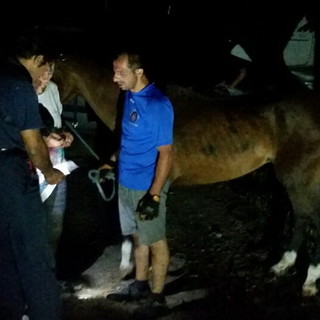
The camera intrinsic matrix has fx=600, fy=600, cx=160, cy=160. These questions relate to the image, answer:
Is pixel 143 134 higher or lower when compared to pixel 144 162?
higher

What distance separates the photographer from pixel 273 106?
5.00 m

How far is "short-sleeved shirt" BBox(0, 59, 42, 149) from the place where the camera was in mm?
3264

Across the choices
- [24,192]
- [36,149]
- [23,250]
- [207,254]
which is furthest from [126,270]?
[36,149]

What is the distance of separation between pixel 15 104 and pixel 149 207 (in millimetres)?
1147

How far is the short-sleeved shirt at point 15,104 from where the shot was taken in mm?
3264

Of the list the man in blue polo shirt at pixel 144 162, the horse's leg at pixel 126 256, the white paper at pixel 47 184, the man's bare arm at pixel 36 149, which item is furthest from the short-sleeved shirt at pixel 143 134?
the horse's leg at pixel 126 256

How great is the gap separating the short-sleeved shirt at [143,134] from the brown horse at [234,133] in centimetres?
75

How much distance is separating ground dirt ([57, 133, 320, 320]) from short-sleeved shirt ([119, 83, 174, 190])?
3.38 feet

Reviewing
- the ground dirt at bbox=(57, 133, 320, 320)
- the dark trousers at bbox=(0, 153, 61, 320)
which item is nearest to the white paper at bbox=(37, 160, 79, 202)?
the dark trousers at bbox=(0, 153, 61, 320)

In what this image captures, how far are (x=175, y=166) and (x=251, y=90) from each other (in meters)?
1.30

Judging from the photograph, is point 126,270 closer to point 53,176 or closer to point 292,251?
point 292,251

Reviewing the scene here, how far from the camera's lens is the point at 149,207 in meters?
3.92

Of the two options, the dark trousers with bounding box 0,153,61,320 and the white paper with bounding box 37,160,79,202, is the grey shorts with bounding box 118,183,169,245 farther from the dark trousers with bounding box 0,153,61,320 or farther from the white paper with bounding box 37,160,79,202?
the dark trousers with bounding box 0,153,61,320

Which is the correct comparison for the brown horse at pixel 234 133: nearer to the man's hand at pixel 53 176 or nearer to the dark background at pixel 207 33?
the man's hand at pixel 53 176
